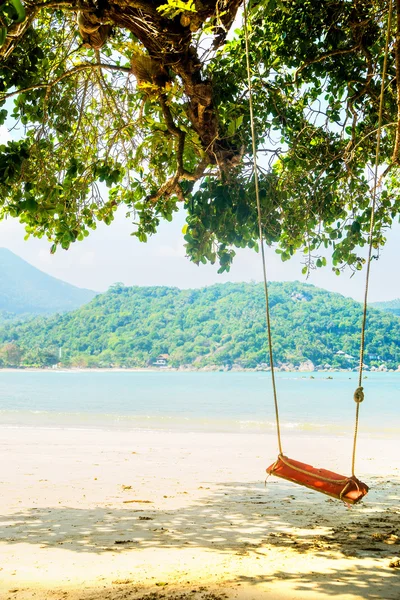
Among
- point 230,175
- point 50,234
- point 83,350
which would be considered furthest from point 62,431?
point 83,350

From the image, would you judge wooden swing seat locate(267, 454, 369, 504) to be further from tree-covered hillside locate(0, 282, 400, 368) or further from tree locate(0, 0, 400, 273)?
tree-covered hillside locate(0, 282, 400, 368)

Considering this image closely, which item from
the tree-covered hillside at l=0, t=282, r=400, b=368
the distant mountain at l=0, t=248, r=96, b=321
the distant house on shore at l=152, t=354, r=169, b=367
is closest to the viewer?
the tree-covered hillside at l=0, t=282, r=400, b=368

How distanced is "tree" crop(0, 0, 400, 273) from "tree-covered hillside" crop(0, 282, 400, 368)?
129 feet

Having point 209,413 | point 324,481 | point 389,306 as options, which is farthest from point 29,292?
point 324,481

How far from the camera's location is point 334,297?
153 ft

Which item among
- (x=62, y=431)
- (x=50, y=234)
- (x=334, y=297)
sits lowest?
(x=62, y=431)

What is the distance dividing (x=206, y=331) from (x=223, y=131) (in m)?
49.6

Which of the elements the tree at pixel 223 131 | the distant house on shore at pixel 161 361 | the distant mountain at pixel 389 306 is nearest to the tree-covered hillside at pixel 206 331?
the distant house on shore at pixel 161 361

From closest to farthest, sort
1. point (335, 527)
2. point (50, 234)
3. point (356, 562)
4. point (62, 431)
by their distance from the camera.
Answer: point (356, 562) < point (335, 527) < point (50, 234) < point (62, 431)

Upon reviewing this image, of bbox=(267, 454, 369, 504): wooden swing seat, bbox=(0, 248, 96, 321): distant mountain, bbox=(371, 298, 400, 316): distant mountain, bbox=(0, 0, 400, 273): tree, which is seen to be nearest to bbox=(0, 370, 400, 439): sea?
bbox=(0, 0, 400, 273): tree

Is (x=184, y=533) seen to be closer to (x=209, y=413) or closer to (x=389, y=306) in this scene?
(x=209, y=413)

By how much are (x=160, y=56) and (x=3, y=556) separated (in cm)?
268

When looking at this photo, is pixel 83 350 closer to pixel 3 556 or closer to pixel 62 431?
pixel 62 431

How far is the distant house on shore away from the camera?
A: 5519 centimetres
